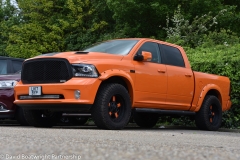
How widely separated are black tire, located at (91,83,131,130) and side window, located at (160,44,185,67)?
1784 mm

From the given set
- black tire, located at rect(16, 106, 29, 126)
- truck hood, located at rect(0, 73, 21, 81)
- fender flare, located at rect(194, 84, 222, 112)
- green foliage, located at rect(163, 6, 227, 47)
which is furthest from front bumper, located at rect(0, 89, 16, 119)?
green foliage, located at rect(163, 6, 227, 47)

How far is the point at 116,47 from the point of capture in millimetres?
9539

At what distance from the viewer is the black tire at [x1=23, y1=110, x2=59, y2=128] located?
948 centimetres

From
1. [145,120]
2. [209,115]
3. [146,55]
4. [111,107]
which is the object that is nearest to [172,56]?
[146,55]

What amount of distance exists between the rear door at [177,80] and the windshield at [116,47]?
868 millimetres

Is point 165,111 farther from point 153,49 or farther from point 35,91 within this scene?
point 35,91

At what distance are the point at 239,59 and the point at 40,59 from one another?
4.80 m

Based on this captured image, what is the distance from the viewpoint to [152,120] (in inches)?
465

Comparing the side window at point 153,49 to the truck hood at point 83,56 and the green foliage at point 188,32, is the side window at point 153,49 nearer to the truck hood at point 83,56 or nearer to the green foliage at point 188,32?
the truck hood at point 83,56

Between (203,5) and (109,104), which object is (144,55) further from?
(203,5)

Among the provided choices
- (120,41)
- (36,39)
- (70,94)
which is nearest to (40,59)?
(70,94)

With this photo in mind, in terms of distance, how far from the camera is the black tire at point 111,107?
8250 mm

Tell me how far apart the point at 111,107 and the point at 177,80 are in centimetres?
Result: 204

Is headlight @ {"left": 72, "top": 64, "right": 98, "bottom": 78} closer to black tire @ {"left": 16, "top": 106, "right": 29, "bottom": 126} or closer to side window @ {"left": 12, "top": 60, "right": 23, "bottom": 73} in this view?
black tire @ {"left": 16, "top": 106, "right": 29, "bottom": 126}
